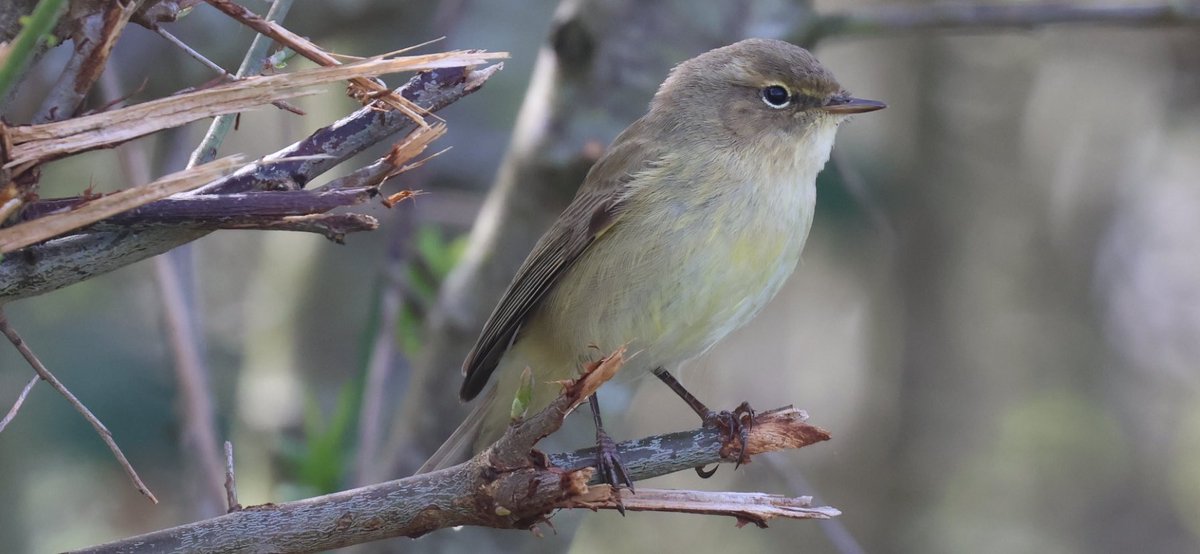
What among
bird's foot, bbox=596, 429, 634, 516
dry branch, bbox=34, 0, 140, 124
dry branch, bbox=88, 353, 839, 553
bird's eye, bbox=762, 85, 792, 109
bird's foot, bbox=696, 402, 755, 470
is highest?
bird's eye, bbox=762, 85, 792, 109

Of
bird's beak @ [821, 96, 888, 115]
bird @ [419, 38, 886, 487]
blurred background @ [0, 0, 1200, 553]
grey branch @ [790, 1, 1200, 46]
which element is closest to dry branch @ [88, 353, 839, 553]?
bird @ [419, 38, 886, 487]

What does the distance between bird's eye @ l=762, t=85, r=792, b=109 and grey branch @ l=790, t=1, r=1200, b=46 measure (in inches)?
23.2

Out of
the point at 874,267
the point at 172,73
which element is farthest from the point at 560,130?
the point at 874,267

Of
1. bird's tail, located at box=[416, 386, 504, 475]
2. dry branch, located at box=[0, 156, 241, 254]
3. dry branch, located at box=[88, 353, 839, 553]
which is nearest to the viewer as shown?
dry branch, located at box=[0, 156, 241, 254]

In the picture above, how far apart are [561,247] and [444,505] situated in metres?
1.47

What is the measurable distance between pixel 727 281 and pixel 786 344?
17.3 ft

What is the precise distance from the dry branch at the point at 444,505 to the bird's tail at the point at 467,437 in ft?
3.75

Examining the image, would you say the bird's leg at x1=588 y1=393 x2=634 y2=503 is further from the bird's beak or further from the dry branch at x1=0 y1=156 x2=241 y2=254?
the bird's beak

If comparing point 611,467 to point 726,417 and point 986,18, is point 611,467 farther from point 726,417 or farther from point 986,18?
point 986,18

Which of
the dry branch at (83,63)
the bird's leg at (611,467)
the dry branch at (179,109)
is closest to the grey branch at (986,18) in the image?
the bird's leg at (611,467)

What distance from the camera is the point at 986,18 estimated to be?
149 inches

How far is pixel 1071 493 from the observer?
308 inches

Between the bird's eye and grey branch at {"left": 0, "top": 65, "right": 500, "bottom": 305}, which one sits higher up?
the bird's eye

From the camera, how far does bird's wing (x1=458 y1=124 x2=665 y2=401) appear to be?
328cm
